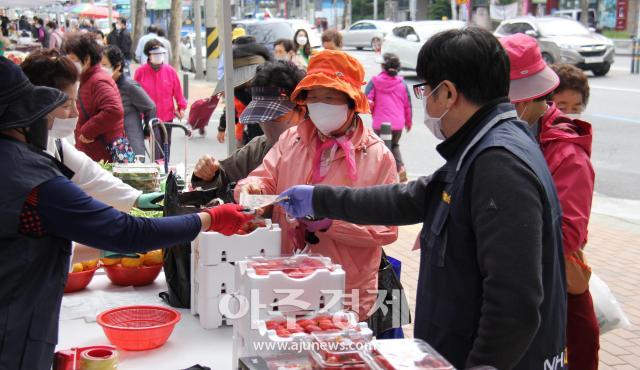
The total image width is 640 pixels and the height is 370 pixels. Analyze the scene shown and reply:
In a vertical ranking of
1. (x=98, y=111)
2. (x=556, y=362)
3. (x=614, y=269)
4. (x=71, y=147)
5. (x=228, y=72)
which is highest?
(x=228, y=72)

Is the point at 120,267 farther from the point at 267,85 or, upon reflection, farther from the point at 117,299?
the point at 267,85

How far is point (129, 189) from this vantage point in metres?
3.85

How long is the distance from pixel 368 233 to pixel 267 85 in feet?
4.05

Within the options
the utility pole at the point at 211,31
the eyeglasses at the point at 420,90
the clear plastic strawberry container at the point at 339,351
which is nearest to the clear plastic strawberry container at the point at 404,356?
the clear plastic strawberry container at the point at 339,351

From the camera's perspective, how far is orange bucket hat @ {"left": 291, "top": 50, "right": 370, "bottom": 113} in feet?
10.6

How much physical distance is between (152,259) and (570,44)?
21.1 meters

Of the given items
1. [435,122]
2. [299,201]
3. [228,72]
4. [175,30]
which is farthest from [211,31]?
[435,122]

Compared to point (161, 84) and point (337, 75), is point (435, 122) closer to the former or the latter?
point (337, 75)

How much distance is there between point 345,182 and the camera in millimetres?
3164

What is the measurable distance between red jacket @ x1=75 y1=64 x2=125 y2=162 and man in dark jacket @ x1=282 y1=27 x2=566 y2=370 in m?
4.47

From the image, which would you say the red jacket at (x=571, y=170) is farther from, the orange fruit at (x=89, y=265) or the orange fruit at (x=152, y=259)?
the orange fruit at (x=89, y=265)

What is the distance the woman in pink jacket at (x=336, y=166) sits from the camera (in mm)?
3113

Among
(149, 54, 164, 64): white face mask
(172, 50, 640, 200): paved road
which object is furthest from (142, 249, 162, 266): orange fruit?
(172, 50, 640, 200): paved road

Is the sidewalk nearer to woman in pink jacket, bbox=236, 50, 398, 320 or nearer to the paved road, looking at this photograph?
the paved road
